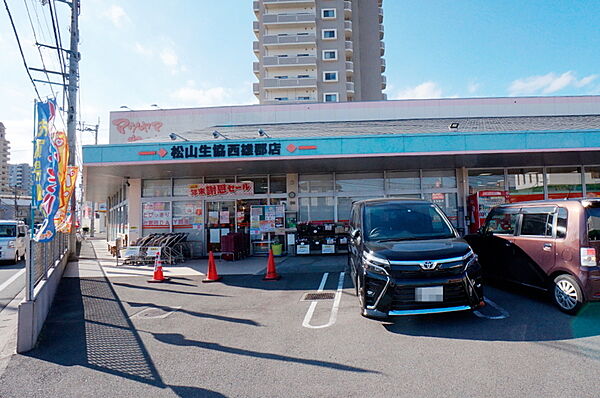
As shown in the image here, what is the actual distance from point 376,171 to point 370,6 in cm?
5066

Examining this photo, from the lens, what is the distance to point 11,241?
586 inches

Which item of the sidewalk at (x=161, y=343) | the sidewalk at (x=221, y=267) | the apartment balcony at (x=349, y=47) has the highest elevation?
the apartment balcony at (x=349, y=47)

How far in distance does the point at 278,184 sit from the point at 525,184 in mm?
9574

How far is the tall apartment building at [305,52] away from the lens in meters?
47.0

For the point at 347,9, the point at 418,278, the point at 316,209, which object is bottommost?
the point at 418,278

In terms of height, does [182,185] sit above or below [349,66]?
below

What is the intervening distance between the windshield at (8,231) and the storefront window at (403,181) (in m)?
15.4

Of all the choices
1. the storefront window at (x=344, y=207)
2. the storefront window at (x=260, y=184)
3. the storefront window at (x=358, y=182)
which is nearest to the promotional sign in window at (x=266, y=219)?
the storefront window at (x=260, y=184)

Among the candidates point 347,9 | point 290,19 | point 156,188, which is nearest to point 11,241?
point 156,188

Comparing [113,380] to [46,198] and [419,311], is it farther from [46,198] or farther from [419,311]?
[419,311]

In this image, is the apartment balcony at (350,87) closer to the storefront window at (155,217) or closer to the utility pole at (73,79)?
the utility pole at (73,79)

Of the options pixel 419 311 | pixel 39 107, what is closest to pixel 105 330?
pixel 39 107

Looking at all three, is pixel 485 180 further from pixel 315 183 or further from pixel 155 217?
pixel 155 217

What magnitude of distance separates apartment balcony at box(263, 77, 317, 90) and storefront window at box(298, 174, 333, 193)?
1348 inches
